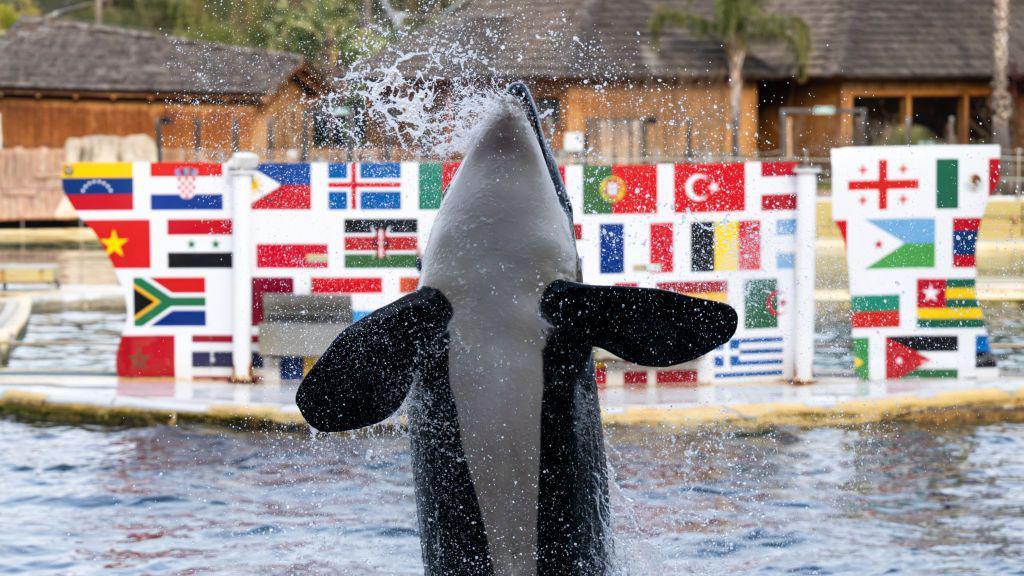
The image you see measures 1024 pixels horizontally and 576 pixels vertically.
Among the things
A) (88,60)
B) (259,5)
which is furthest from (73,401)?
(259,5)

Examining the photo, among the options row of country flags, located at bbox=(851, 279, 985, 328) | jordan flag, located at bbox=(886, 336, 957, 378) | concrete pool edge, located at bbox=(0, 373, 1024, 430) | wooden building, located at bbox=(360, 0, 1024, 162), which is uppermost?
wooden building, located at bbox=(360, 0, 1024, 162)

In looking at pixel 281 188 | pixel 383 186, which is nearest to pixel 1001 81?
pixel 383 186

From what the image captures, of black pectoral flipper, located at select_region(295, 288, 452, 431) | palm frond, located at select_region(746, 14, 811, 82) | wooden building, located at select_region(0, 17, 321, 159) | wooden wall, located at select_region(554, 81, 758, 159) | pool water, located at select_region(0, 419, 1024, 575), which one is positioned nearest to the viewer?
black pectoral flipper, located at select_region(295, 288, 452, 431)

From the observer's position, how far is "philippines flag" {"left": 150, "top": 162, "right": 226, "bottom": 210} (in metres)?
10.6

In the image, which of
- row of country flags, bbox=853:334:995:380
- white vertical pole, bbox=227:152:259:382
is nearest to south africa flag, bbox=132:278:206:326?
white vertical pole, bbox=227:152:259:382

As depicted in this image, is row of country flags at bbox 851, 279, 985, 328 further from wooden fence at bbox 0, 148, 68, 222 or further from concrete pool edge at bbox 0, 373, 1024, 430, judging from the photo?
wooden fence at bbox 0, 148, 68, 222

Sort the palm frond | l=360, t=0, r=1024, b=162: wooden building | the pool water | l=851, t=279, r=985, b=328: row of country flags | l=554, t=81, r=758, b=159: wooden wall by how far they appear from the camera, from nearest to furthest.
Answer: the pool water, l=851, t=279, r=985, b=328: row of country flags, l=554, t=81, r=758, b=159: wooden wall, l=360, t=0, r=1024, b=162: wooden building, the palm frond

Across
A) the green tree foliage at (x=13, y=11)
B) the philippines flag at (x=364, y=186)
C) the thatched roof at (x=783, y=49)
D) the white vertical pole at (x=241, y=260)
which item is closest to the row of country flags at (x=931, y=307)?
the philippines flag at (x=364, y=186)

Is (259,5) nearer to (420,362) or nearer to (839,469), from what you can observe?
(839,469)

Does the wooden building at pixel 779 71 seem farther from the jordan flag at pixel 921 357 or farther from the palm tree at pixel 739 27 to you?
the jordan flag at pixel 921 357

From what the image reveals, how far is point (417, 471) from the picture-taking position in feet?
14.1

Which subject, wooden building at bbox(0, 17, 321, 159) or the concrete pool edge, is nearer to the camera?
the concrete pool edge

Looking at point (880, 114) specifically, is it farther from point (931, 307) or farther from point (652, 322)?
point (652, 322)

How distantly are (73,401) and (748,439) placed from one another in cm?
453
